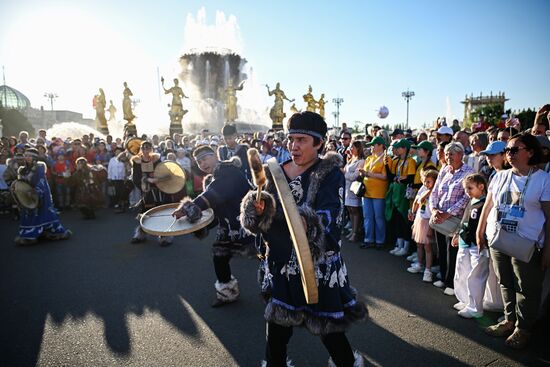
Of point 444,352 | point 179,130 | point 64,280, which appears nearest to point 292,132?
point 444,352

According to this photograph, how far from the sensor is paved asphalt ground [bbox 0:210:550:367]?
131 inches

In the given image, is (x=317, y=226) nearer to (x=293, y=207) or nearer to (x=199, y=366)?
(x=293, y=207)

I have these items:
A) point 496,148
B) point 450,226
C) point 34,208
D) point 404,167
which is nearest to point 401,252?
point 404,167

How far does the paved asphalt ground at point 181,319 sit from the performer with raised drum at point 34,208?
86 cm

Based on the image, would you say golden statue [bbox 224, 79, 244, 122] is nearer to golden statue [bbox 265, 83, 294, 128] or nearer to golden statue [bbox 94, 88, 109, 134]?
golden statue [bbox 265, 83, 294, 128]

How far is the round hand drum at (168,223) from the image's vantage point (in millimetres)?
2990

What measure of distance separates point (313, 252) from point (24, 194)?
765 cm

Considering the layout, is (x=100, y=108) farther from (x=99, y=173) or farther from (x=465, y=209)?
(x=465, y=209)

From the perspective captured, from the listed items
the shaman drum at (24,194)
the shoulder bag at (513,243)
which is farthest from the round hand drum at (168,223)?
the shaman drum at (24,194)

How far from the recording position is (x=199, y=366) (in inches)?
126

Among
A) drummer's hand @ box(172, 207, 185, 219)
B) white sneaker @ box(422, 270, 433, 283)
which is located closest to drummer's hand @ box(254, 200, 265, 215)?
drummer's hand @ box(172, 207, 185, 219)

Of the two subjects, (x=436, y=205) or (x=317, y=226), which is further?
(x=436, y=205)

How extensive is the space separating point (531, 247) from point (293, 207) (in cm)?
267

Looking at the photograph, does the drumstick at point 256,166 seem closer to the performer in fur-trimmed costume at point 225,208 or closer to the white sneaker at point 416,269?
the performer in fur-trimmed costume at point 225,208
